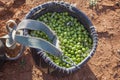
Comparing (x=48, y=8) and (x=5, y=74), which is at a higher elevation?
(x=48, y=8)

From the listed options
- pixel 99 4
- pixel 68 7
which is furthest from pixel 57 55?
pixel 99 4

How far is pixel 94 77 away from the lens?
9.09ft

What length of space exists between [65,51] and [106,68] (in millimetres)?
504

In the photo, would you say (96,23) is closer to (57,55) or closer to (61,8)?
(61,8)

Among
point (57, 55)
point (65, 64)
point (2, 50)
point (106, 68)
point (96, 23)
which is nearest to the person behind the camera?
point (57, 55)

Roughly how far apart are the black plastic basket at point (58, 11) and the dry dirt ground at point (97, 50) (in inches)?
9.5

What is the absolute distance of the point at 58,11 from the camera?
276cm

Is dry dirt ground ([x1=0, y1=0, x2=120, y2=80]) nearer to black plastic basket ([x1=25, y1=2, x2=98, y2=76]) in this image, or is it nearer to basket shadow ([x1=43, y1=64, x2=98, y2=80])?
basket shadow ([x1=43, y1=64, x2=98, y2=80])

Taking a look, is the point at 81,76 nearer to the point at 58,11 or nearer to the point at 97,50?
the point at 97,50

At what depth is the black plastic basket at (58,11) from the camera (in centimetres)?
234

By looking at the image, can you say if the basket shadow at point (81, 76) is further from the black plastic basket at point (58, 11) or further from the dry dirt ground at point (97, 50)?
the black plastic basket at point (58, 11)

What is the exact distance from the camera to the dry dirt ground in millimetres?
2727

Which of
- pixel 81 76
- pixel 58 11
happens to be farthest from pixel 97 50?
pixel 58 11

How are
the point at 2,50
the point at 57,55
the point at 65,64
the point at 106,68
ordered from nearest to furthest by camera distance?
the point at 57,55 → the point at 65,64 → the point at 2,50 → the point at 106,68
